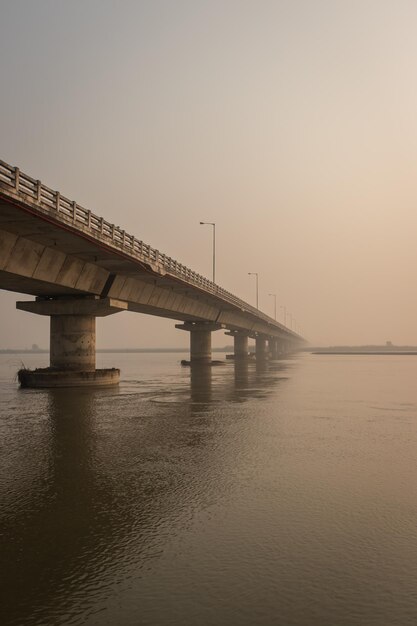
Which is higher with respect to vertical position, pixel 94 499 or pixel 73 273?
pixel 73 273

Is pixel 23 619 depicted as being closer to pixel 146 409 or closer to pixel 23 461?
pixel 23 461

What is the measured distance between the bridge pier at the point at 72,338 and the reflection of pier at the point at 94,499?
48.1ft

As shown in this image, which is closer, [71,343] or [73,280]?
[73,280]

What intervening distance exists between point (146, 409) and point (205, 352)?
48.4m

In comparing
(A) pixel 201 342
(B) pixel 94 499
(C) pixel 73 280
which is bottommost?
(B) pixel 94 499

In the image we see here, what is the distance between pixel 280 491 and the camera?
9.19 m

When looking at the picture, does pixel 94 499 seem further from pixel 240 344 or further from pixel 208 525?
pixel 240 344

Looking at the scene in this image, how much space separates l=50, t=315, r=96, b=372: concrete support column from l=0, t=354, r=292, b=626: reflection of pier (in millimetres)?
14940

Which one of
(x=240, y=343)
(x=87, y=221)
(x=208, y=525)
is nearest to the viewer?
(x=208, y=525)

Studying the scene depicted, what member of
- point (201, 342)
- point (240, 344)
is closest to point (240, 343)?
point (240, 344)

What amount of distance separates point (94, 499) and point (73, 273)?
74.3 ft

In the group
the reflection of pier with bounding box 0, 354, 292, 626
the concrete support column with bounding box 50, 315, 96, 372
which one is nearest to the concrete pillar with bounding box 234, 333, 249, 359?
the concrete support column with bounding box 50, 315, 96, 372

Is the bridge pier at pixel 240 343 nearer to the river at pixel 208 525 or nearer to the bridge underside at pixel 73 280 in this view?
the bridge underside at pixel 73 280

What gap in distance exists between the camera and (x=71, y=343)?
33312 millimetres
